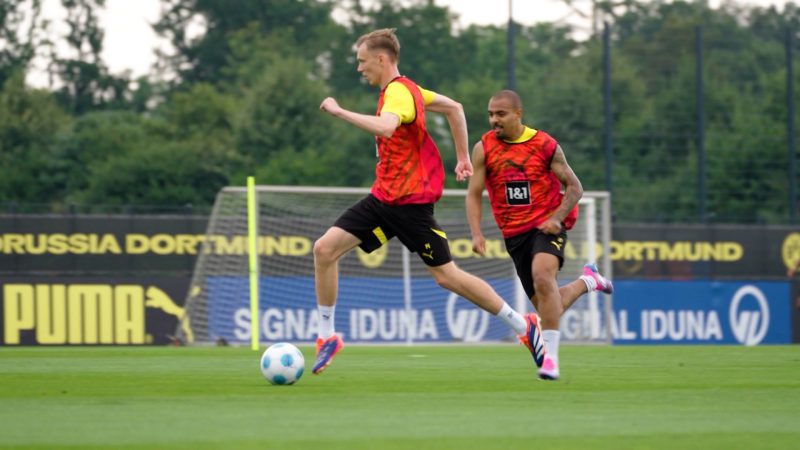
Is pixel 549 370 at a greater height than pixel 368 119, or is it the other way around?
pixel 368 119

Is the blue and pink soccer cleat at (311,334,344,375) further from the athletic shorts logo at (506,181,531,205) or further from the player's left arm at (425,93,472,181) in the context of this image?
the athletic shorts logo at (506,181,531,205)

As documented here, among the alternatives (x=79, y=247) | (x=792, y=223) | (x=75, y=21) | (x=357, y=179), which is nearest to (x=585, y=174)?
(x=792, y=223)

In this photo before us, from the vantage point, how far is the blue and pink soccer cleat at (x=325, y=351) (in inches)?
378

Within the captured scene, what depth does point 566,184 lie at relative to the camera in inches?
394

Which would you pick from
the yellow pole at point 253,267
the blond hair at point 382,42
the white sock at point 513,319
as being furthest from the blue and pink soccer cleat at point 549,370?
the yellow pole at point 253,267

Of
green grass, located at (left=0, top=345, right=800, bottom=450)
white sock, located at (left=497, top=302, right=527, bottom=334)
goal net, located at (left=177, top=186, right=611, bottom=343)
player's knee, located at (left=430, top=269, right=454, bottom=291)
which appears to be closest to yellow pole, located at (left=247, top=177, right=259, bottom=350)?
goal net, located at (left=177, top=186, right=611, bottom=343)

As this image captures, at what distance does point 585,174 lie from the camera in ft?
114

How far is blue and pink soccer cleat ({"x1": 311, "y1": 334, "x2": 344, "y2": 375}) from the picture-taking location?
9609 mm

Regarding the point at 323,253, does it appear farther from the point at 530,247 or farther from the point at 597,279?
the point at 597,279

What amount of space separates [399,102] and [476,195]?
3.32ft

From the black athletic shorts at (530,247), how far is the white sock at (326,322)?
1.31m

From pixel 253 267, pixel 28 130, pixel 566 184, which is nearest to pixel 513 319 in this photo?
pixel 566 184

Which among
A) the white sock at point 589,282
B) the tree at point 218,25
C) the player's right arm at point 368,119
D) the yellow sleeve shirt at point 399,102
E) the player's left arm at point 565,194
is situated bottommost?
the white sock at point 589,282

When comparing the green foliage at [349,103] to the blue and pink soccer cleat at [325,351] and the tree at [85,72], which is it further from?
the blue and pink soccer cleat at [325,351]
